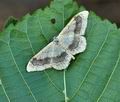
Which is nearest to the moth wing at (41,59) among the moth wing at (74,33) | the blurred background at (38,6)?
the moth wing at (74,33)

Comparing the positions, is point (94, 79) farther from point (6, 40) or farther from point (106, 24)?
point (6, 40)

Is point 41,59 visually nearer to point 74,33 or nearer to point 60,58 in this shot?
point 60,58

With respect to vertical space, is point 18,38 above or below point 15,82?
above

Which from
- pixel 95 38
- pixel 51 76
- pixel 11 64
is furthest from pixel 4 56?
pixel 95 38

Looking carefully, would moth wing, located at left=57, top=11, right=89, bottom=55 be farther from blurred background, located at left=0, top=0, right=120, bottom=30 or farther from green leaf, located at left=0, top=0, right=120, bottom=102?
blurred background, located at left=0, top=0, right=120, bottom=30

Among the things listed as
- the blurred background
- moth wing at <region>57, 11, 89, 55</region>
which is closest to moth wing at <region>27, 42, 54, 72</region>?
moth wing at <region>57, 11, 89, 55</region>
